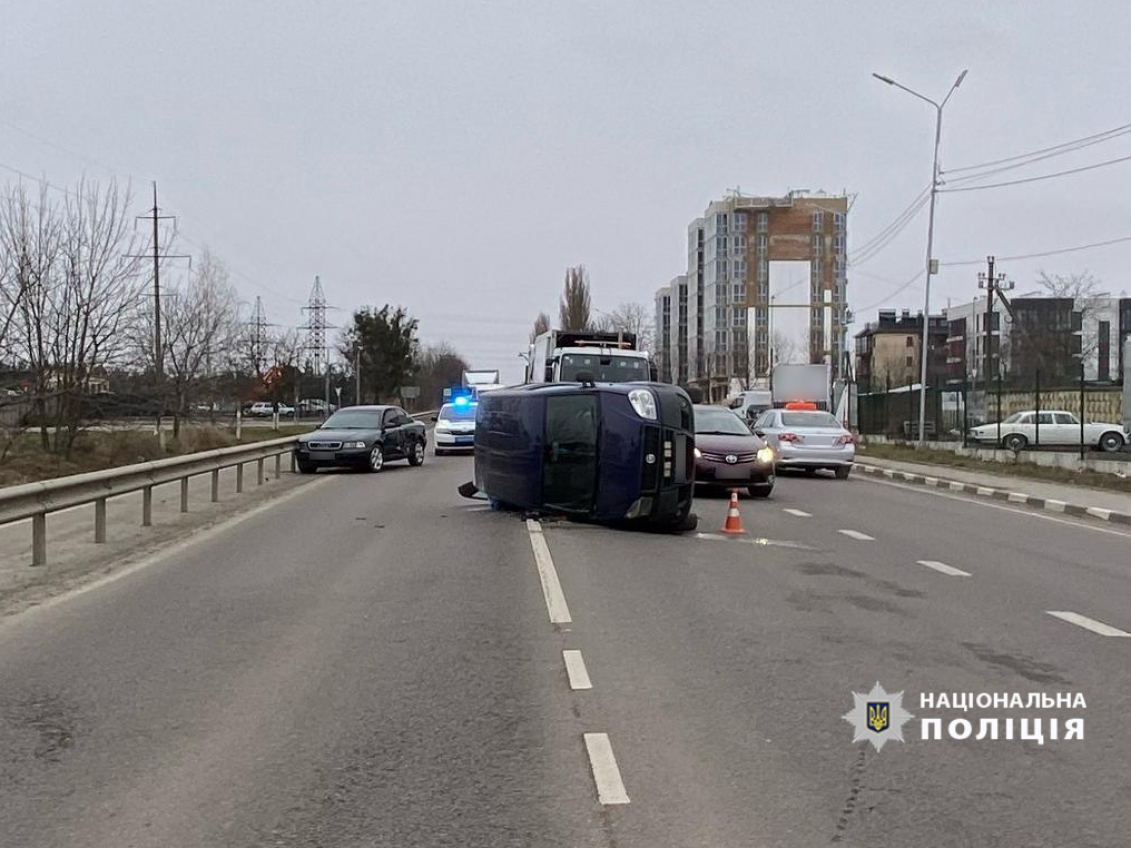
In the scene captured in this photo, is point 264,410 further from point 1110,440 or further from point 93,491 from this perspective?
point 93,491

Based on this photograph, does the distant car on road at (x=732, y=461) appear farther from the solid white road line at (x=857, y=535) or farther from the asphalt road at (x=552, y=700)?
the asphalt road at (x=552, y=700)

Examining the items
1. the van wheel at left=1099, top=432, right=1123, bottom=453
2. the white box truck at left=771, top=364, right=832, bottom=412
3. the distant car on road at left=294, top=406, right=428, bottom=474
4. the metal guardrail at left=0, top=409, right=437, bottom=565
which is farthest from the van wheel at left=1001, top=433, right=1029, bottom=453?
the metal guardrail at left=0, top=409, right=437, bottom=565

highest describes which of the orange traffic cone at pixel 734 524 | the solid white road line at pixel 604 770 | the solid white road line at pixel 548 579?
the orange traffic cone at pixel 734 524

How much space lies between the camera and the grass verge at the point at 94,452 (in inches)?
916

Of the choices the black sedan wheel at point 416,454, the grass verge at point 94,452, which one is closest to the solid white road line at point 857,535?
the grass verge at point 94,452

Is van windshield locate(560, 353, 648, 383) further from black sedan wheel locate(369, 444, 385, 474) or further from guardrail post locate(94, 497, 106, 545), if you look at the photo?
Answer: guardrail post locate(94, 497, 106, 545)

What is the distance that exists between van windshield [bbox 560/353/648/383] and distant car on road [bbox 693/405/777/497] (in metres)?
7.43

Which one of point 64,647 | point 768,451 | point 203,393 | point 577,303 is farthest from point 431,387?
point 64,647

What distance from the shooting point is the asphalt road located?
4395 mm

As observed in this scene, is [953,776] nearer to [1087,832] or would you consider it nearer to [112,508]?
[1087,832]

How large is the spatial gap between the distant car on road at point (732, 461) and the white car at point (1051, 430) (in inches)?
697

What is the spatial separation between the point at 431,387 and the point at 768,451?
95.4 meters

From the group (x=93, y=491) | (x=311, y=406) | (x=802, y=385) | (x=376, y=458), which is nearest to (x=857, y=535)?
(x=93, y=491)

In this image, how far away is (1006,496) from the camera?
2075 cm
